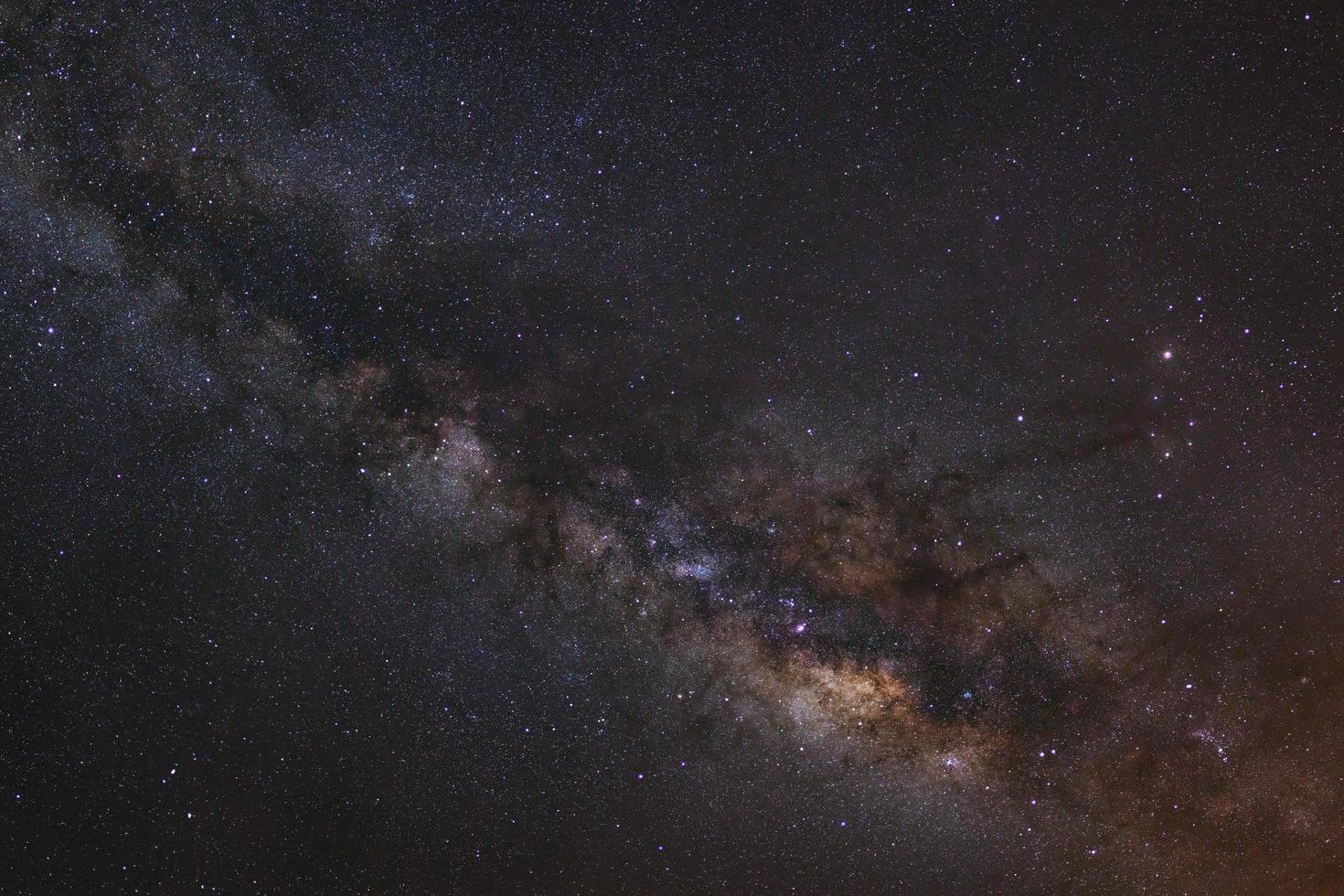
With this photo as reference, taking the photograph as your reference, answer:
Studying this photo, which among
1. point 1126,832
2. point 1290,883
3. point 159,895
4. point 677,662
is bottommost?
point 1290,883

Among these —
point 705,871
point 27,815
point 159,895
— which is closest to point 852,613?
point 705,871

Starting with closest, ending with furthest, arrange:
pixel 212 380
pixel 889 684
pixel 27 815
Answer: pixel 212 380
pixel 889 684
pixel 27 815

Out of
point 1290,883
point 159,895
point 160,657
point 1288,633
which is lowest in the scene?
point 1290,883

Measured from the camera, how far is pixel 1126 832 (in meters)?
5.57

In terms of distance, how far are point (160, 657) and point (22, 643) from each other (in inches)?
47.0

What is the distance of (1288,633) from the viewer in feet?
16.7

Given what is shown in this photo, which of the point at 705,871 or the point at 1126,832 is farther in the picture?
the point at 705,871

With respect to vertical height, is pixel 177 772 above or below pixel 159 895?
above

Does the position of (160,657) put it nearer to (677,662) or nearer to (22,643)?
(22,643)

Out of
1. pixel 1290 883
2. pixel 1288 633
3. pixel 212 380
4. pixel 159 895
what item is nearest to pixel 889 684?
pixel 1288 633

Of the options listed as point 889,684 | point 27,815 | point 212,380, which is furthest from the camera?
point 27,815

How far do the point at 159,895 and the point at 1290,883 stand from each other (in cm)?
979

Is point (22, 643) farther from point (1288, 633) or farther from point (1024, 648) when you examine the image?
point (1288, 633)

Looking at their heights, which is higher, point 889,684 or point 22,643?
point 22,643
